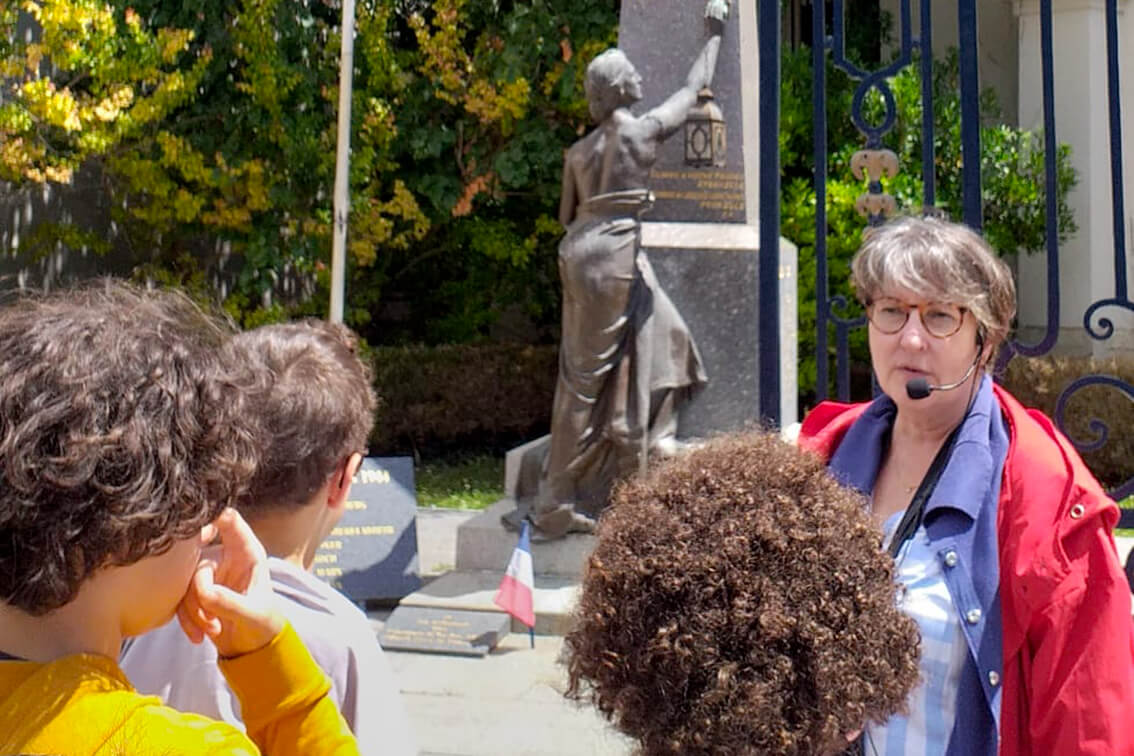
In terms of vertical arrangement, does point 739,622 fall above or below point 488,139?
below

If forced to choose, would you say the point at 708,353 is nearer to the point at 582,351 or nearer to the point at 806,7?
the point at 582,351

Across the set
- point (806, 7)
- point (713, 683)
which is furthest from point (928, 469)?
point (806, 7)

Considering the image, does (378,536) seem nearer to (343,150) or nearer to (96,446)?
(343,150)

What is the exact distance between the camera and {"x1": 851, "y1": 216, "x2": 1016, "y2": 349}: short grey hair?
1.99 metres

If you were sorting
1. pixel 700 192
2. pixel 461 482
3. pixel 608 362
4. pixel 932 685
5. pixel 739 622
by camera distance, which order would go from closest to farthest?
pixel 739 622 → pixel 932 685 → pixel 608 362 → pixel 700 192 → pixel 461 482

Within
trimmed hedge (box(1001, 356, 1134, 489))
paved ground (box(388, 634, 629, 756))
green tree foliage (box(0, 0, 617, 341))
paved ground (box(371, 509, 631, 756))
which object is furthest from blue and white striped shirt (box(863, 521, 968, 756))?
green tree foliage (box(0, 0, 617, 341))

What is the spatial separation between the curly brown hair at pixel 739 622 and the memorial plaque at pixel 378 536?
4.91 metres

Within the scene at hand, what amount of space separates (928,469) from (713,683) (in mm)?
914

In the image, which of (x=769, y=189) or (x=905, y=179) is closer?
(x=769, y=189)

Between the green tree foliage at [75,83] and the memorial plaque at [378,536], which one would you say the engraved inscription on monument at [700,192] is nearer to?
the memorial plaque at [378,536]

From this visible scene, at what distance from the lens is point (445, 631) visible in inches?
232

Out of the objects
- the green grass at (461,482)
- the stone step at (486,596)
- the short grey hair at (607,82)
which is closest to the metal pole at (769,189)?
the stone step at (486,596)

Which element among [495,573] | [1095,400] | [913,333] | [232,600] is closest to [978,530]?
[913,333]

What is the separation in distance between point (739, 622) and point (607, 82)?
5.62 m
